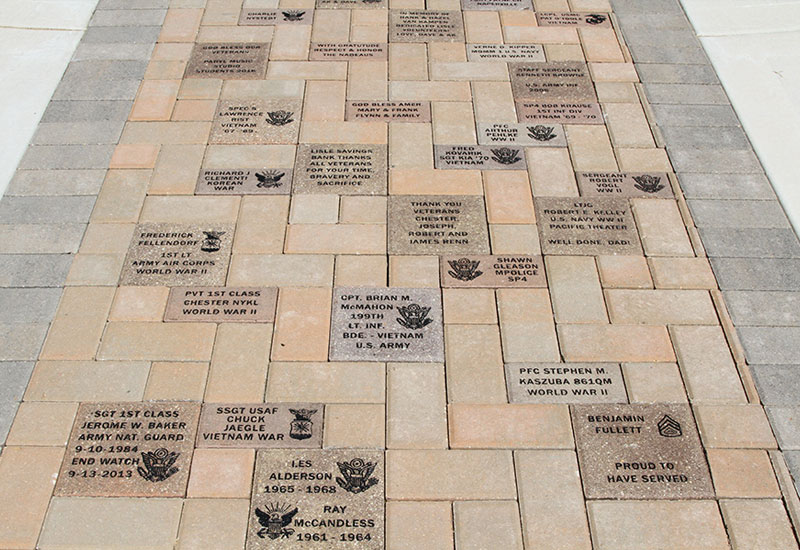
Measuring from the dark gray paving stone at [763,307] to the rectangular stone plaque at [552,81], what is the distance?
6.23ft

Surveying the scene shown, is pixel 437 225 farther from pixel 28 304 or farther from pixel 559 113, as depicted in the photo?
pixel 28 304

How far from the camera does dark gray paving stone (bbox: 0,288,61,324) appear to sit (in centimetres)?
400

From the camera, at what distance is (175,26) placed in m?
6.02

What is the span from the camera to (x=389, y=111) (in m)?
5.27

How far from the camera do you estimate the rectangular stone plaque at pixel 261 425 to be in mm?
3506

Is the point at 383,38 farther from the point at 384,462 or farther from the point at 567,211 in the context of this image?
the point at 384,462

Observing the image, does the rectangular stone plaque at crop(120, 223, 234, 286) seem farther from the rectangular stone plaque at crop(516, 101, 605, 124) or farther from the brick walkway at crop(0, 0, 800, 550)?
the rectangular stone plaque at crop(516, 101, 605, 124)

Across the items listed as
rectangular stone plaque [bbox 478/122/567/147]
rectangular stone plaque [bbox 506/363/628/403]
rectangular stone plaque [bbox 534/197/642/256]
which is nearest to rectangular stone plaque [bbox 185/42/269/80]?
rectangular stone plaque [bbox 478/122/567/147]

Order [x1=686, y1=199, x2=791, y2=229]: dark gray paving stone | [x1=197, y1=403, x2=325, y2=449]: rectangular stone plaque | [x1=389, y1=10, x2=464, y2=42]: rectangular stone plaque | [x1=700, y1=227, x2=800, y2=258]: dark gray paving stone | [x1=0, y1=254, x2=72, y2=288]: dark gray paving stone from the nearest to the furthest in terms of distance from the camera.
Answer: [x1=197, y1=403, x2=325, y2=449]: rectangular stone plaque
[x1=0, y1=254, x2=72, y2=288]: dark gray paving stone
[x1=700, y1=227, x2=800, y2=258]: dark gray paving stone
[x1=686, y1=199, x2=791, y2=229]: dark gray paving stone
[x1=389, y1=10, x2=464, y2=42]: rectangular stone plaque

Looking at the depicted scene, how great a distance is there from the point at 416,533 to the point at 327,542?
37 centimetres

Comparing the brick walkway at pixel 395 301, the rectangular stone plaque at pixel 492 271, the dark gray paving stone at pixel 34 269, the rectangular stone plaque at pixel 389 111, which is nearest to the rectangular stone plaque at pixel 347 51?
the brick walkway at pixel 395 301

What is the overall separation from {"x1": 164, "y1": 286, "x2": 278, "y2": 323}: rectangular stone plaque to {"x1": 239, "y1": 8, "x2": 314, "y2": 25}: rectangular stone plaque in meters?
2.82

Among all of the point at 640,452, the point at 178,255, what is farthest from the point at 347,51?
the point at 640,452

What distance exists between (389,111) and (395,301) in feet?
5.68
